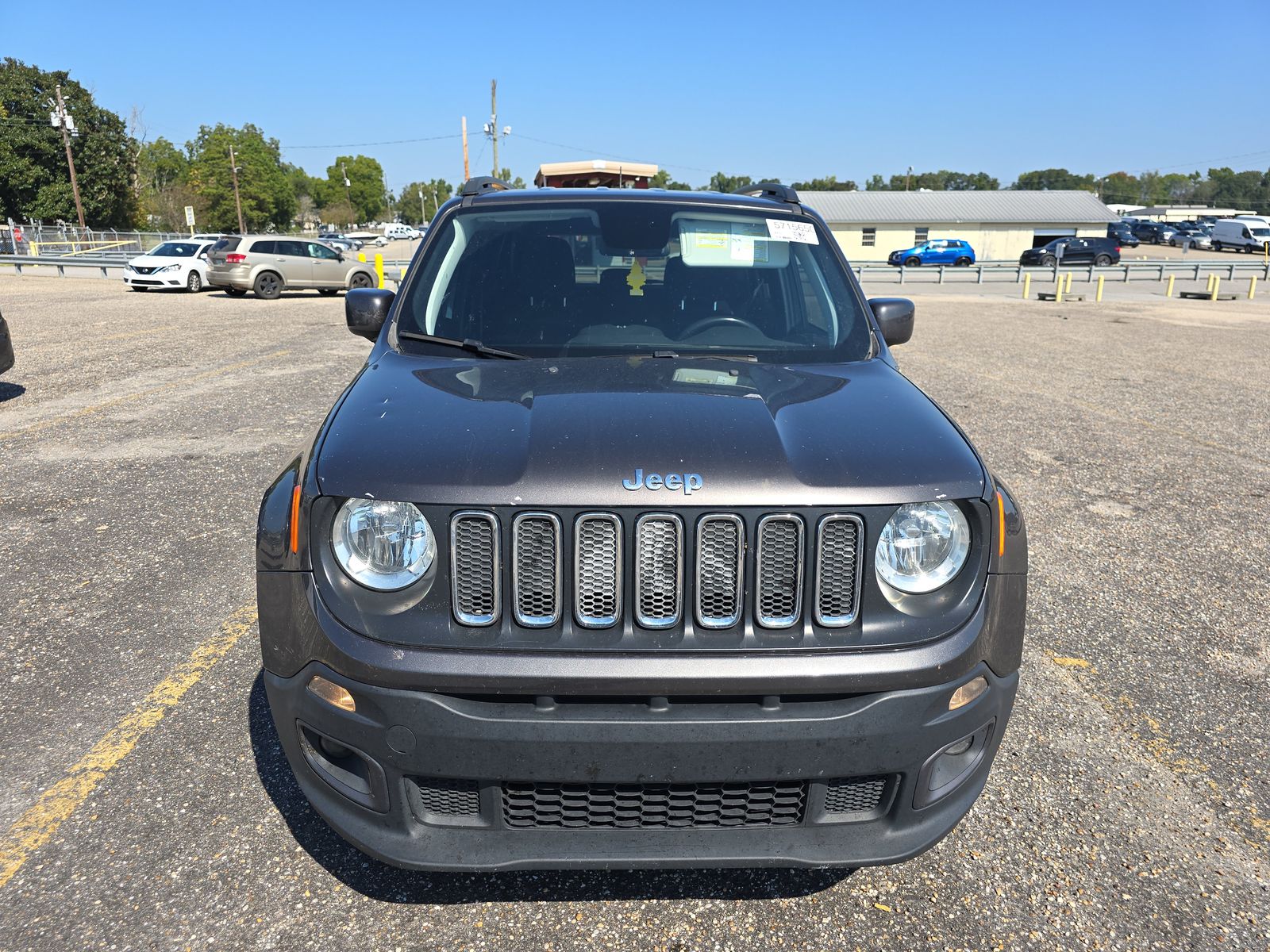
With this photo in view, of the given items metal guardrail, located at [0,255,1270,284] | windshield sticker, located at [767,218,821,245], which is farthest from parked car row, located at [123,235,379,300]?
windshield sticker, located at [767,218,821,245]

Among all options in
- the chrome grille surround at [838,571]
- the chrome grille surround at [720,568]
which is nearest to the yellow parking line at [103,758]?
the chrome grille surround at [720,568]

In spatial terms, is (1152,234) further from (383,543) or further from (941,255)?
(383,543)

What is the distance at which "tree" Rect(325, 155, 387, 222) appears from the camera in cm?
13825

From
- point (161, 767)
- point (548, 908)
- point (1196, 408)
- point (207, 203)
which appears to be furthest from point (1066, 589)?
point (207, 203)

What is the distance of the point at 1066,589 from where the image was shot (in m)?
4.64

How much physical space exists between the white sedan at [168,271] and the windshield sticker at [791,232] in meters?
24.0

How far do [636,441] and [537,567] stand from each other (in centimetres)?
38

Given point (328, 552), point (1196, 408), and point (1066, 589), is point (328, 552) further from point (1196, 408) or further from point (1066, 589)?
point (1196, 408)

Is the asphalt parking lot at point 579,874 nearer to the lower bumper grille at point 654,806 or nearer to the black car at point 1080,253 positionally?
the lower bumper grille at point 654,806

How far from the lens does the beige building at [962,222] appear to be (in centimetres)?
6906

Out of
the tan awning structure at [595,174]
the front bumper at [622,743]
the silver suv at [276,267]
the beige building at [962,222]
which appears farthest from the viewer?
the beige building at [962,222]

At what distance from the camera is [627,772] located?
2021 mm

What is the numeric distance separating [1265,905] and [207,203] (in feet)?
322

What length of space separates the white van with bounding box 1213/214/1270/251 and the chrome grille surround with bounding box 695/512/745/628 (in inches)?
2579
